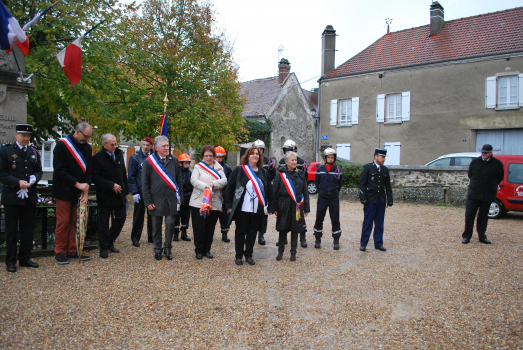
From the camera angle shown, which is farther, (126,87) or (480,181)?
(126,87)

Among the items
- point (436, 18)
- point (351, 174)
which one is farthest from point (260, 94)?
point (351, 174)

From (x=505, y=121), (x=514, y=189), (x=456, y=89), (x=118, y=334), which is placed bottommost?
(x=118, y=334)

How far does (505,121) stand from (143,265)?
1779 cm

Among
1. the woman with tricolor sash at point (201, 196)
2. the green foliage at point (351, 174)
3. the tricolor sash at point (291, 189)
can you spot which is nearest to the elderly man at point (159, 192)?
the woman with tricolor sash at point (201, 196)

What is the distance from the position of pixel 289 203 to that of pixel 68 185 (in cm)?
324

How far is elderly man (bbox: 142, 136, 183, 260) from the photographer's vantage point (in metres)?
5.79

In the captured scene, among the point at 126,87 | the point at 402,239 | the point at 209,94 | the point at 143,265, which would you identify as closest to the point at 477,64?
the point at 209,94

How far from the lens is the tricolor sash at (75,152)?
17.8 feet

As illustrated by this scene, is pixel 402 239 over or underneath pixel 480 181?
underneath

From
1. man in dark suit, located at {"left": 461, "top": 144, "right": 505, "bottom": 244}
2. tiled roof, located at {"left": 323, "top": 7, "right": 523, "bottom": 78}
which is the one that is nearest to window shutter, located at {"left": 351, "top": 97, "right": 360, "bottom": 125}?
tiled roof, located at {"left": 323, "top": 7, "right": 523, "bottom": 78}

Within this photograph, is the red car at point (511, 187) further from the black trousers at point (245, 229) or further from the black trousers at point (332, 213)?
the black trousers at point (245, 229)

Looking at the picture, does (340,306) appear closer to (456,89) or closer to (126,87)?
(126,87)

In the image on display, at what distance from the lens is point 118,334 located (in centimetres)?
335

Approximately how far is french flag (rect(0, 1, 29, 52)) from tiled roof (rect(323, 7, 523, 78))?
18331mm
